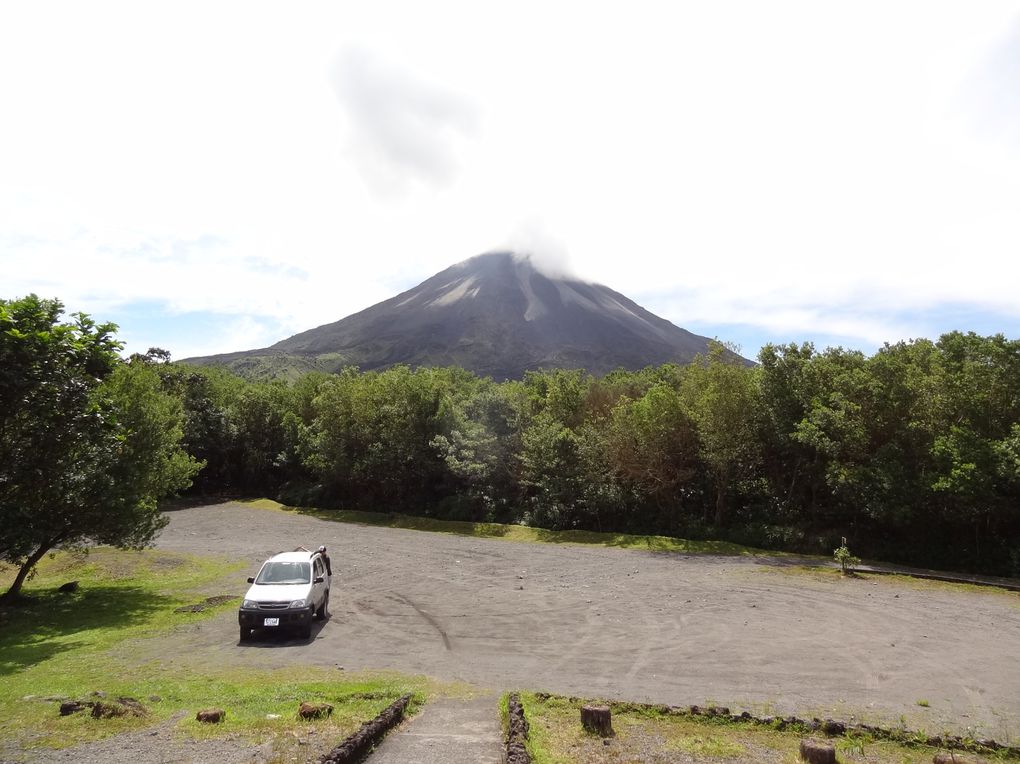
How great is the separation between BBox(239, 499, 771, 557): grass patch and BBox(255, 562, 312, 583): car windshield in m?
17.0

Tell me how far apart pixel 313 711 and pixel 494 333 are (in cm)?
14620

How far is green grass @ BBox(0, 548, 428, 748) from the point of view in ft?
25.3

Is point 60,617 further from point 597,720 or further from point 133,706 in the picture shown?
point 597,720

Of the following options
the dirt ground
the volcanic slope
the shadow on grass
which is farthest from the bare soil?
the volcanic slope

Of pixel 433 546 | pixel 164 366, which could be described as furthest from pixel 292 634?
pixel 164 366

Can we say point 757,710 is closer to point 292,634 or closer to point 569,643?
point 569,643

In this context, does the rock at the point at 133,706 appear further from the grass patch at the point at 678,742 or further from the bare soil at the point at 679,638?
the grass patch at the point at 678,742

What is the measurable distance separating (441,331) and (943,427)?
447ft

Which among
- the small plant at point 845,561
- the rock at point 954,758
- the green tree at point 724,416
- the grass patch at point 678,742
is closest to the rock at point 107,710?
the grass patch at point 678,742

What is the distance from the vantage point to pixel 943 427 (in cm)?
2366

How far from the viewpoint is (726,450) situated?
1107 inches

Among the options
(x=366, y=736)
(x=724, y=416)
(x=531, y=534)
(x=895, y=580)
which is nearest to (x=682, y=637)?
(x=366, y=736)

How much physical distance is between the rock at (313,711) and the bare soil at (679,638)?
2.98 metres

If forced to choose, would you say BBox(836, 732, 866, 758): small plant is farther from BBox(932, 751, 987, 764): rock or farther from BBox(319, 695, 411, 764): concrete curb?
BBox(319, 695, 411, 764): concrete curb
